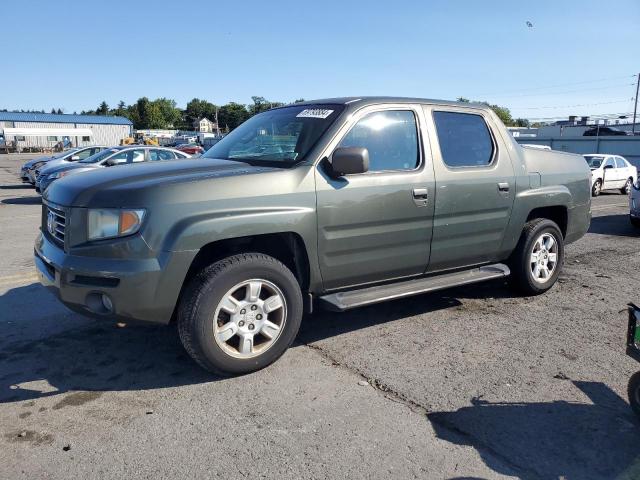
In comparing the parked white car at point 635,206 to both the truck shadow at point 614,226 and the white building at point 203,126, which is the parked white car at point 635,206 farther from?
the white building at point 203,126

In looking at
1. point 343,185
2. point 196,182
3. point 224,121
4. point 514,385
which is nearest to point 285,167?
point 343,185

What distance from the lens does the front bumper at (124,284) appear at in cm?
337

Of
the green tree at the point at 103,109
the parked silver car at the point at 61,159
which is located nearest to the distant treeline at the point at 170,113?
the green tree at the point at 103,109

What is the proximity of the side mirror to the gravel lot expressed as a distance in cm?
140

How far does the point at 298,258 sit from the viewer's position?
407 centimetres

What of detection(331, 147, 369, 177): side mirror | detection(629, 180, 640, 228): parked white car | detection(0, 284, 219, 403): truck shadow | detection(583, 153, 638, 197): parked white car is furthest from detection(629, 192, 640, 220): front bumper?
detection(0, 284, 219, 403): truck shadow

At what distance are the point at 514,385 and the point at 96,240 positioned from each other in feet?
9.47

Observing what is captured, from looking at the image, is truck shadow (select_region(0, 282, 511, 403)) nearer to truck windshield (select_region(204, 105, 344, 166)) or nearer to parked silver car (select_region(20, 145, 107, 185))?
truck windshield (select_region(204, 105, 344, 166))

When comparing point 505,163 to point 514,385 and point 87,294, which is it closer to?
point 514,385

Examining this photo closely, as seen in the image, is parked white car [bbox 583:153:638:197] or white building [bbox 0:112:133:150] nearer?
parked white car [bbox 583:153:638:197]

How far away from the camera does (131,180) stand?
12.0ft

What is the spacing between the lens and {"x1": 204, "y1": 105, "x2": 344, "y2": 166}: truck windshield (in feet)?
14.0

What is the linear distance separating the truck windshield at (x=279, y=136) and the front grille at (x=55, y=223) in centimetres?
140

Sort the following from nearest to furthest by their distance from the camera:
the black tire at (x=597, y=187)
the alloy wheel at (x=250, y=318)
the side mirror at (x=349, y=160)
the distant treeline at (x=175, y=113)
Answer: the alloy wheel at (x=250, y=318)
the side mirror at (x=349, y=160)
the black tire at (x=597, y=187)
the distant treeline at (x=175, y=113)
